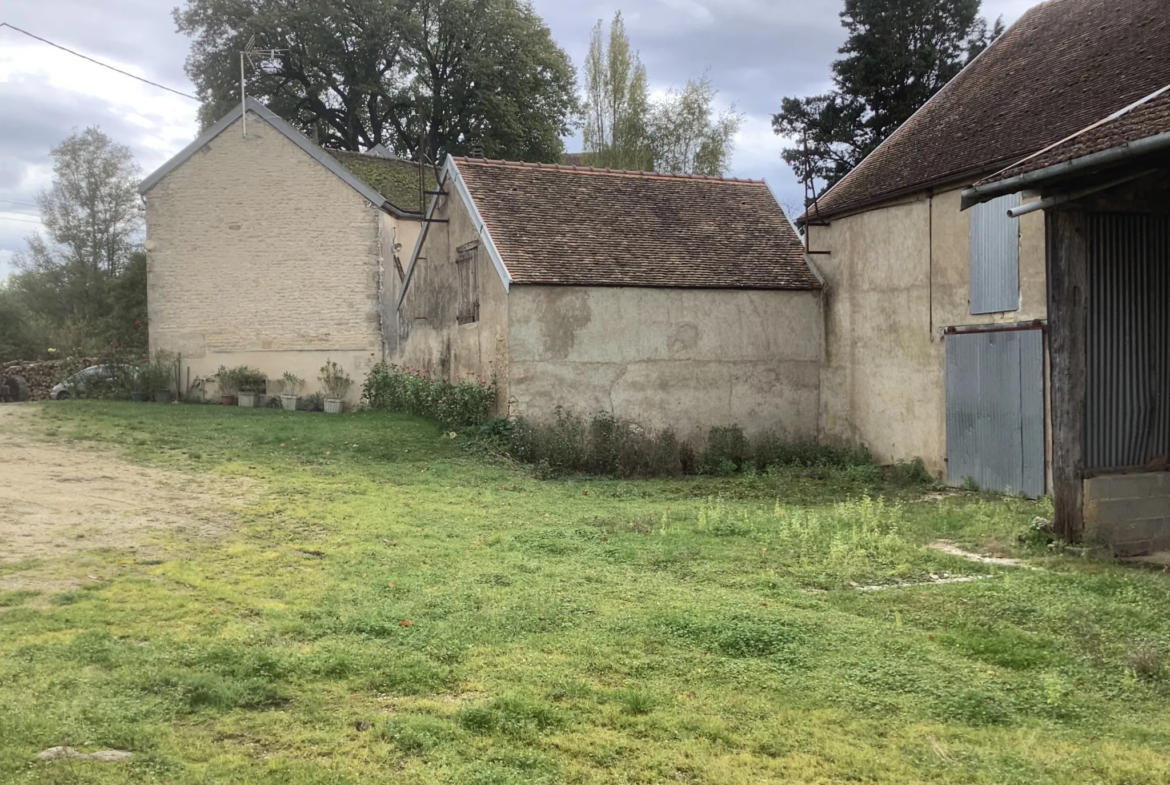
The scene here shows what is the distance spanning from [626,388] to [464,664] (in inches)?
430

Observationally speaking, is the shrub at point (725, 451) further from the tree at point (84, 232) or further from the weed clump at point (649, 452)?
the tree at point (84, 232)

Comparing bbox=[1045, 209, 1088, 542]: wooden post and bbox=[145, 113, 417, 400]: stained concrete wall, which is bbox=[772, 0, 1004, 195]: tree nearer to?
bbox=[145, 113, 417, 400]: stained concrete wall

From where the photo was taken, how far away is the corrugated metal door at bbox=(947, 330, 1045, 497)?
11.6 meters

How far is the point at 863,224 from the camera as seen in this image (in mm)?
14984

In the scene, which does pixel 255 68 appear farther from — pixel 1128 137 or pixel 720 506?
pixel 1128 137

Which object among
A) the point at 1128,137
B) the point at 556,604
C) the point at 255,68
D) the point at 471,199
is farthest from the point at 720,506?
the point at 255,68

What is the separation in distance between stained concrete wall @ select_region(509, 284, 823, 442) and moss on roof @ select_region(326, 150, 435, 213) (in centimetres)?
1073

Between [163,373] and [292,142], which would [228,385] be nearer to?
[163,373]

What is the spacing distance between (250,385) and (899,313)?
55.0 ft

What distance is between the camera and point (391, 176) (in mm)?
26016

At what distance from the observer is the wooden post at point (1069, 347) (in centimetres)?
784

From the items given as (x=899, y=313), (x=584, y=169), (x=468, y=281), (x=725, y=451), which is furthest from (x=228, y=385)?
(x=899, y=313)

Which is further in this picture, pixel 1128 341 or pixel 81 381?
pixel 81 381

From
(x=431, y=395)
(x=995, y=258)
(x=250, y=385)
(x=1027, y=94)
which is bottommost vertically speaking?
(x=431, y=395)
